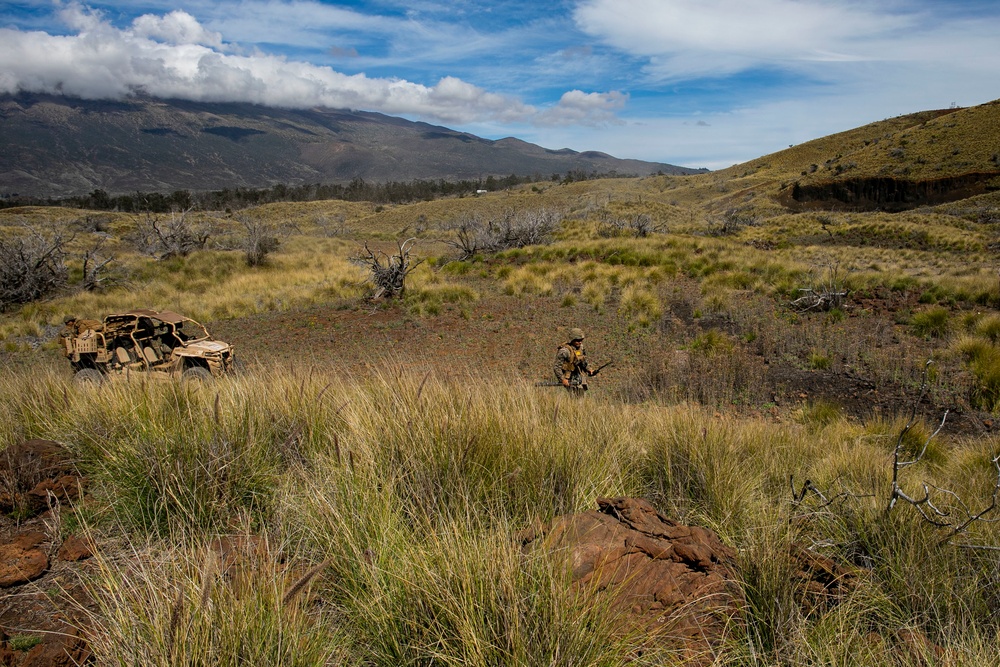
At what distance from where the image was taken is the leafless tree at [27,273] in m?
17.0

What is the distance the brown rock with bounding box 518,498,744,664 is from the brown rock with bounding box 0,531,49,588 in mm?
2377

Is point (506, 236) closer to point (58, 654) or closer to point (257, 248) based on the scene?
point (257, 248)

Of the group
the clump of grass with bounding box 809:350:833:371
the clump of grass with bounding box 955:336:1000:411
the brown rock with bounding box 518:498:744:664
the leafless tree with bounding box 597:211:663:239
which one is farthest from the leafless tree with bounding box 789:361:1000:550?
the leafless tree with bounding box 597:211:663:239

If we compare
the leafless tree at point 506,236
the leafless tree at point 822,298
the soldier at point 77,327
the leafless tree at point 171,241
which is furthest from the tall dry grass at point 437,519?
the leafless tree at point 171,241

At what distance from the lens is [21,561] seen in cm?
248

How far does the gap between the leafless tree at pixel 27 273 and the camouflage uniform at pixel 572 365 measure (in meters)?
19.5

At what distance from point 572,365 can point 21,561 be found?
5433mm

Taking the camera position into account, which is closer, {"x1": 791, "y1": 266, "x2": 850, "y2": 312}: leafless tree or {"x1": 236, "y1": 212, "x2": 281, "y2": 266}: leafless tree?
{"x1": 791, "y1": 266, "x2": 850, "y2": 312}: leafless tree

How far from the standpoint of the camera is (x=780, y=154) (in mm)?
80812

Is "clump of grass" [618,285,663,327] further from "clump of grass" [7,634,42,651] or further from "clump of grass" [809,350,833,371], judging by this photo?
"clump of grass" [7,634,42,651]

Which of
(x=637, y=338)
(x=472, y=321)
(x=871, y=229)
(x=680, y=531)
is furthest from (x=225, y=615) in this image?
(x=871, y=229)

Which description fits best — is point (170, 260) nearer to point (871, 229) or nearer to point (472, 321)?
point (472, 321)

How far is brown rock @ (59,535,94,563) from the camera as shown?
2.59 metres

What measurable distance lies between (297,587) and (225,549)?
0.91m
